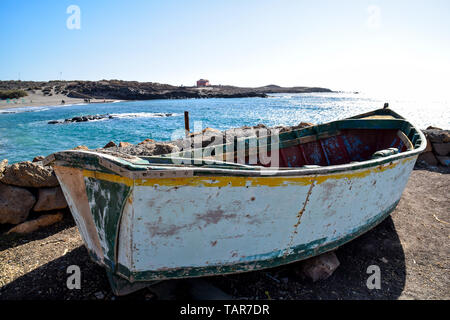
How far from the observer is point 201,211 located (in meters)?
2.53

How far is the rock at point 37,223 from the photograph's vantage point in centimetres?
425

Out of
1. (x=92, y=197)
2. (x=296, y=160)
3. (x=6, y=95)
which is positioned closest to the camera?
(x=92, y=197)

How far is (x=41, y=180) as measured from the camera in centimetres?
452

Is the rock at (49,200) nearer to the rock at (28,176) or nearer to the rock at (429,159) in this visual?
the rock at (28,176)

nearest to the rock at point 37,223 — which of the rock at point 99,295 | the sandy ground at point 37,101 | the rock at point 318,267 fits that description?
the rock at point 99,295

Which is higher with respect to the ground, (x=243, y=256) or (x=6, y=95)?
(x=6, y=95)

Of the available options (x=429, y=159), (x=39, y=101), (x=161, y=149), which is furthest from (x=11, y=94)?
(x=429, y=159)

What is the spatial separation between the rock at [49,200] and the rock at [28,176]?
0.11 meters

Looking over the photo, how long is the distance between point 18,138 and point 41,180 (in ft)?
65.2

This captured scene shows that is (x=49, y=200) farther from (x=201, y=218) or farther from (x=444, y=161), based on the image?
(x=444, y=161)

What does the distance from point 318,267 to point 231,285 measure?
45.4 inches

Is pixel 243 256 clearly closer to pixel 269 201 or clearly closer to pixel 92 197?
pixel 269 201
